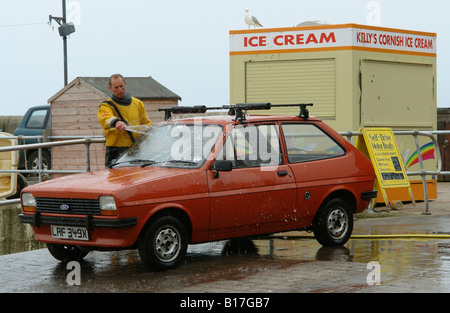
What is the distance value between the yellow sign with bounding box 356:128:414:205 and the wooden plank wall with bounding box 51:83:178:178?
8.15m

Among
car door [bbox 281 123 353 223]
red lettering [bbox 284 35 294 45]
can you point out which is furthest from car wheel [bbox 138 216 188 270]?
red lettering [bbox 284 35 294 45]

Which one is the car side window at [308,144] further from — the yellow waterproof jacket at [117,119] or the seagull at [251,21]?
the seagull at [251,21]

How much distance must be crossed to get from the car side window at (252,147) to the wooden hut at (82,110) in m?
11.5

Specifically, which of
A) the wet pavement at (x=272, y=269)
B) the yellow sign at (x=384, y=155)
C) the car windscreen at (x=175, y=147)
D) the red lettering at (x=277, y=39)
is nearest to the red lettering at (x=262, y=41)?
the red lettering at (x=277, y=39)

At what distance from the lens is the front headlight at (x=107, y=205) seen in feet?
25.9

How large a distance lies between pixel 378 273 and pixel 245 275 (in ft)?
4.07

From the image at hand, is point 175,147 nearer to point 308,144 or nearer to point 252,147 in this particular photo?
point 252,147

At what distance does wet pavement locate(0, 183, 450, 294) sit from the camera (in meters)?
7.40

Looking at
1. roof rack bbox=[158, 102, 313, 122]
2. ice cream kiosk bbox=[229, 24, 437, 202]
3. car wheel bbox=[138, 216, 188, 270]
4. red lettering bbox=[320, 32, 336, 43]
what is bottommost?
car wheel bbox=[138, 216, 188, 270]

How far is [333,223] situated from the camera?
9.81m

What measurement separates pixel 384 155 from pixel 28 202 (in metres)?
6.72

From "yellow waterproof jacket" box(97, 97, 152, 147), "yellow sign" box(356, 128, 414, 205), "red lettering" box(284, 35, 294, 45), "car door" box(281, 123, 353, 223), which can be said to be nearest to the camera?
Result: "car door" box(281, 123, 353, 223)

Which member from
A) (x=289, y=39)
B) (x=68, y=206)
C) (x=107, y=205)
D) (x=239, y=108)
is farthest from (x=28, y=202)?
(x=289, y=39)

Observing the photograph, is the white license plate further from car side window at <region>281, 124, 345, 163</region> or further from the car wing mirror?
car side window at <region>281, 124, 345, 163</region>
